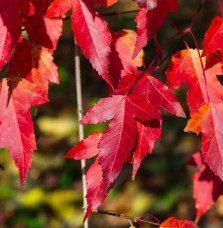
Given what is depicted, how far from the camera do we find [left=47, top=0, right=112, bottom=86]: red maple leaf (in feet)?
2.22

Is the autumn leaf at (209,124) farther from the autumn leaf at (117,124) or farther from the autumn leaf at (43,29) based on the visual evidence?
the autumn leaf at (43,29)

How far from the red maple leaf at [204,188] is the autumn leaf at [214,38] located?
1.54 feet

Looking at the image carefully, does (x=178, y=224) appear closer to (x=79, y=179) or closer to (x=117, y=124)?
(x=117, y=124)

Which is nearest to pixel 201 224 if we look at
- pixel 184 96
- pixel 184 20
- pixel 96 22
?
pixel 184 96

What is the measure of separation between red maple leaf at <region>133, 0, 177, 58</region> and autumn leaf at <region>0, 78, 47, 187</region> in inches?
10.1

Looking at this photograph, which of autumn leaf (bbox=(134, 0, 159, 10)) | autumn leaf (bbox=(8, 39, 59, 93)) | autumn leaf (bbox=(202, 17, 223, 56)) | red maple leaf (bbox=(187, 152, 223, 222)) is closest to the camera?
autumn leaf (bbox=(134, 0, 159, 10))

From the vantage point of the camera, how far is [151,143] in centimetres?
71

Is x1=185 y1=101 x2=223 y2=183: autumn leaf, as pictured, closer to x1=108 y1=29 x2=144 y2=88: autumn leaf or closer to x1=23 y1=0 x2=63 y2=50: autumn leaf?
x1=108 y1=29 x2=144 y2=88: autumn leaf

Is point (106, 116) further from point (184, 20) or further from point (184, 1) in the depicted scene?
point (184, 1)

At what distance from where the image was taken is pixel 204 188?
1098 mm

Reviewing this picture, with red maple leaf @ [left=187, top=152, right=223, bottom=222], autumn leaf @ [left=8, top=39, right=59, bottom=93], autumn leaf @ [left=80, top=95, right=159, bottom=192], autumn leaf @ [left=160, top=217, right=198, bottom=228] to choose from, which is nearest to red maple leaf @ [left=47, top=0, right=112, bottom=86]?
autumn leaf @ [left=80, top=95, right=159, bottom=192]

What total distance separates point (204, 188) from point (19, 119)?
2.12ft

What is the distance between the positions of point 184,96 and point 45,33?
2327 millimetres

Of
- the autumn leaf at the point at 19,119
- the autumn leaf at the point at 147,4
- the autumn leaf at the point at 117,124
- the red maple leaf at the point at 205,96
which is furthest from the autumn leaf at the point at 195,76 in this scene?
the autumn leaf at the point at 19,119
